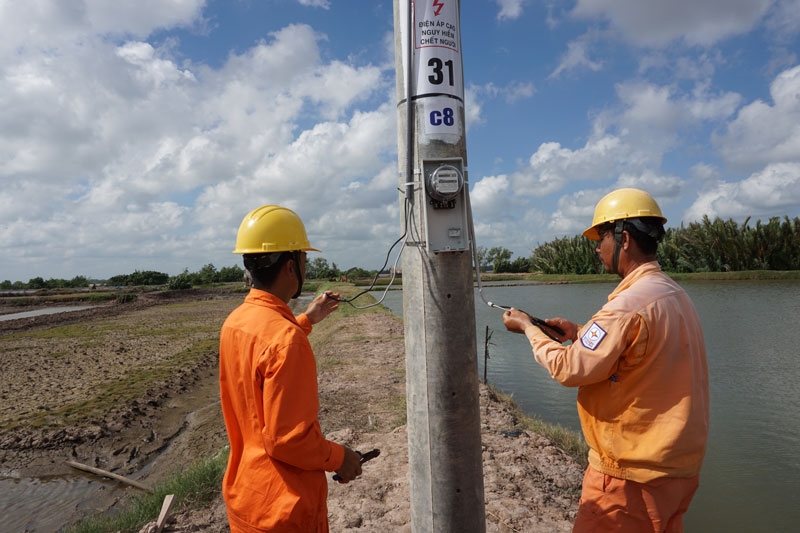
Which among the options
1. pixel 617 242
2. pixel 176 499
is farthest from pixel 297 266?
pixel 176 499

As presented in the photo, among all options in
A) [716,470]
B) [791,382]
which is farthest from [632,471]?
[791,382]

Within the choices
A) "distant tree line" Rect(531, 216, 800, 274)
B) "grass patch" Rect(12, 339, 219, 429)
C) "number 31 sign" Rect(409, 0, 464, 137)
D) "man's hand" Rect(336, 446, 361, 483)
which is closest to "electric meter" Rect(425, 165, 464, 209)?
"number 31 sign" Rect(409, 0, 464, 137)

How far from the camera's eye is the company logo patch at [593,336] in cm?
210

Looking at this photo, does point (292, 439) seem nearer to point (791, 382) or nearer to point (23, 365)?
point (791, 382)

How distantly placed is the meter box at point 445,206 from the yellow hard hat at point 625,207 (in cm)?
72

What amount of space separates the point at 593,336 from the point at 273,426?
1387 mm

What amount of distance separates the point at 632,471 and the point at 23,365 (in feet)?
62.7

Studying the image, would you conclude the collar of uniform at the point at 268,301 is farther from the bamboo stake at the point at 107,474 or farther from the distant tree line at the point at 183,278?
the distant tree line at the point at 183,278

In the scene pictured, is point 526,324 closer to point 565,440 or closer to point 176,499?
point 176,499

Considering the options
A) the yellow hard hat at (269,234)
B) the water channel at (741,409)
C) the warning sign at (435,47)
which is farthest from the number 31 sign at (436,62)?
the water channel at (741,409)

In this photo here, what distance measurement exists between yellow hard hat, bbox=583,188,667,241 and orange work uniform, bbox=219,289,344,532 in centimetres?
159

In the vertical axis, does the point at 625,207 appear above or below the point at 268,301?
above

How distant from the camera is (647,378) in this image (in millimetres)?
2092

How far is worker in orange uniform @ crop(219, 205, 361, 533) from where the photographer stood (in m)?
1.95
